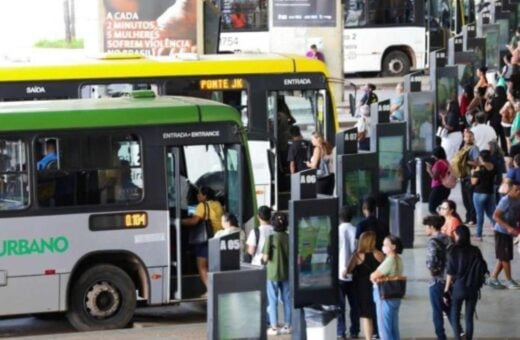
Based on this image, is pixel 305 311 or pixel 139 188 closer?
pixel 305 311

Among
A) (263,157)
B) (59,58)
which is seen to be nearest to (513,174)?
(263,157)

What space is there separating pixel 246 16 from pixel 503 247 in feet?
83.6

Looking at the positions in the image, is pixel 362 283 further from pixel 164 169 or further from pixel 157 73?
pixel 157 73

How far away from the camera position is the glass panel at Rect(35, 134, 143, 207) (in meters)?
17.7

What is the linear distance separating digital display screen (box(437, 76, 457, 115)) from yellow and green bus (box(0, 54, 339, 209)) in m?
3.28

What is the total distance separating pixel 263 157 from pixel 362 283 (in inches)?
311

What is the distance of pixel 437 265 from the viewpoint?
15969mm

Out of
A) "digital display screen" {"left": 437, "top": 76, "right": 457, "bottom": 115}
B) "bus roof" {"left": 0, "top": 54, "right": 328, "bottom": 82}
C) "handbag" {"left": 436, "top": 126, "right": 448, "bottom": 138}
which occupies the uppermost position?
"bus roof" {"left": 0, "top": 54, "right": 328, "bottom": 82}

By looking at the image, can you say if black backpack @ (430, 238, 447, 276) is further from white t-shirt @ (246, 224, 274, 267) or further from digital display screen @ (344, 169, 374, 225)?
digital display screen @ (344, 169, 374, 225)

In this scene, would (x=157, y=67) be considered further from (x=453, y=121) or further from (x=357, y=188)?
(x=357, y=188)

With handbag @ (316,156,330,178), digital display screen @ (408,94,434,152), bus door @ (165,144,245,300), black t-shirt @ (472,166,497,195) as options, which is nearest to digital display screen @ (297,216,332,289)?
bus door @ (165,144,245,300)

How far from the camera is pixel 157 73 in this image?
23609 mm

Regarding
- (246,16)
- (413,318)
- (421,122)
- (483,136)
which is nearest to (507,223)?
(413,318)

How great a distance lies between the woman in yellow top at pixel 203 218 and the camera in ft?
59.7
